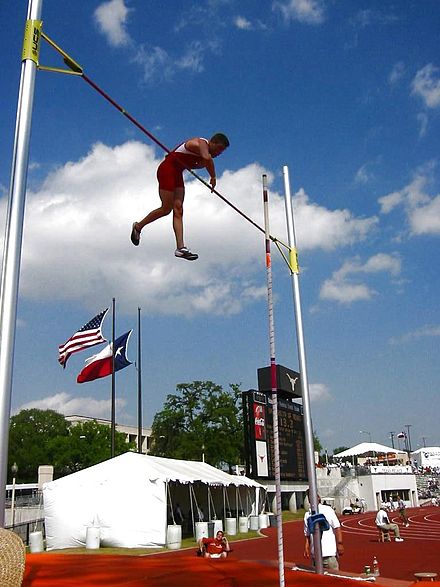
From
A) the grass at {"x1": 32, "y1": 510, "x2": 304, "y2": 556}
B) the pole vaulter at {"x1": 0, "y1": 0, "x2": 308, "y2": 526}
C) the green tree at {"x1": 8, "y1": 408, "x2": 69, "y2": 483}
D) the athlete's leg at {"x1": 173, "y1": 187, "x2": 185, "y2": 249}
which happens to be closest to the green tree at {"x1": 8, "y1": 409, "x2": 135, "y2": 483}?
the green tree at {"x1": 8, "y1": 408, "x2": 69, "y2": 483}

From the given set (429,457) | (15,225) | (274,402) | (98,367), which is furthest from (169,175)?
(429,457)

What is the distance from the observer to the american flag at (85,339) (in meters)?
15.1

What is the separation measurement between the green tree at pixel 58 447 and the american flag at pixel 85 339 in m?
31.9

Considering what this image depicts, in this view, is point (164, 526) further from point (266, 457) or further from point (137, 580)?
point (137, 580)

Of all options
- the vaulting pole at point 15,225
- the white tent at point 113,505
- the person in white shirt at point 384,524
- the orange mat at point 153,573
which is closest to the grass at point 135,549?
the white tent at point 113,505

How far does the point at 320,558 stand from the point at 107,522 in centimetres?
1000

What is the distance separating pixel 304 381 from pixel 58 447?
44565 millimetres

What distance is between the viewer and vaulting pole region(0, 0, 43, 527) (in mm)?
3283

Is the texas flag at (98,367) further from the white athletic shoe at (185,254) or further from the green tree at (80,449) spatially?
the green tree at (80,449)

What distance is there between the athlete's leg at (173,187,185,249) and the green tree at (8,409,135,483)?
43.0 meters

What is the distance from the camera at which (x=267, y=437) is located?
1867 cm

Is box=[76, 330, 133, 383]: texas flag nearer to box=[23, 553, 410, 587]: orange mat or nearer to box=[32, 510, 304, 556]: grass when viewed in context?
box=[32, 510, 304, 556]: grass

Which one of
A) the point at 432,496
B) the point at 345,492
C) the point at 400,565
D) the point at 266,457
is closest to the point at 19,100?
the point at 400,565

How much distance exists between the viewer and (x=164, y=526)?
559 inches
